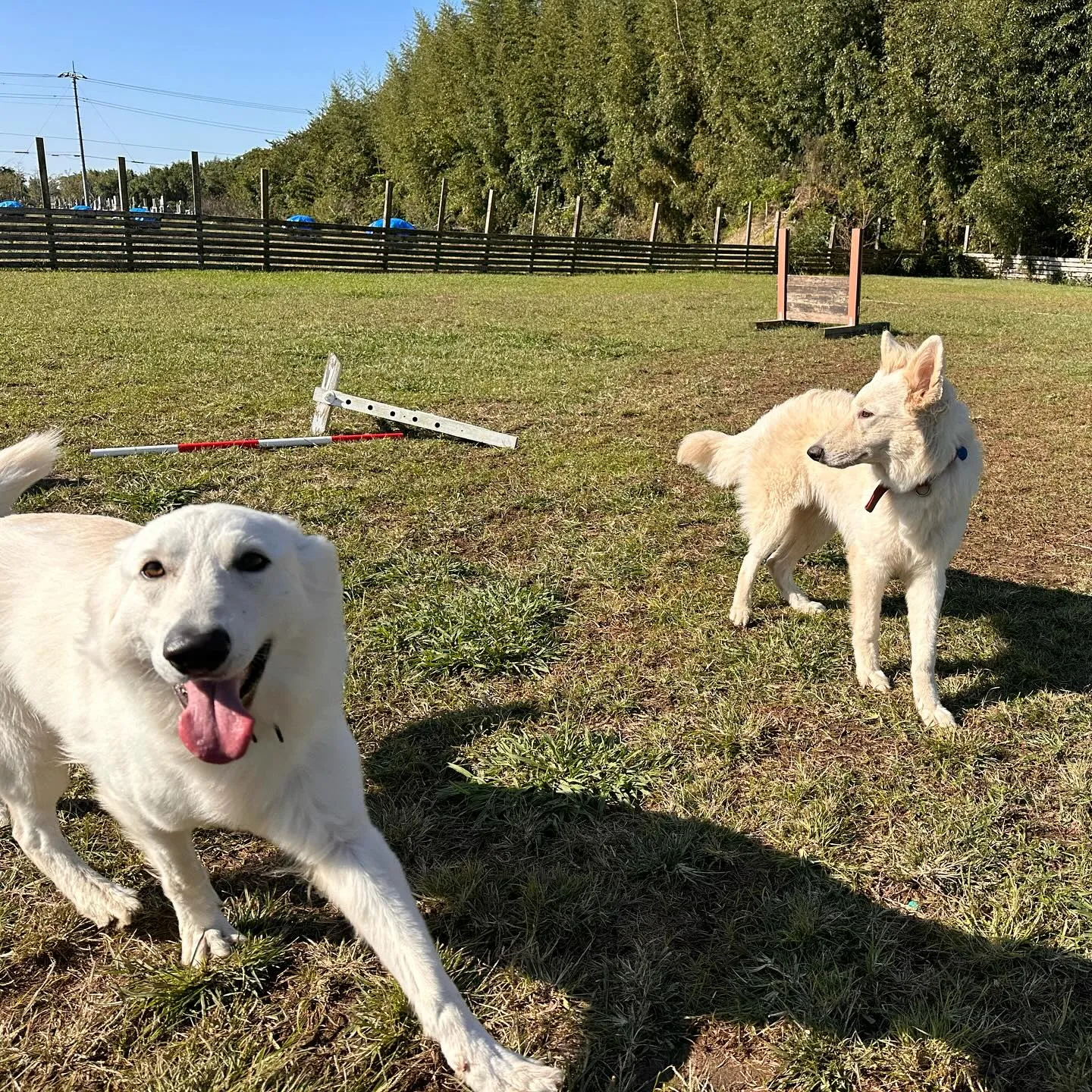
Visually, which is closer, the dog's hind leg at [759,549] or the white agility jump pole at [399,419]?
the dog's hind leg at [759,549]

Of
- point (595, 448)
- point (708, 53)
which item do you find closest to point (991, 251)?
point (708, 53)

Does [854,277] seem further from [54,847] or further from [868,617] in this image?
[54,847]

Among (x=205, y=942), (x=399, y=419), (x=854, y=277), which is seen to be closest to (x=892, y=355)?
(x=205, y=942)

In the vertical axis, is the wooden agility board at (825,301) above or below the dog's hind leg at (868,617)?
above

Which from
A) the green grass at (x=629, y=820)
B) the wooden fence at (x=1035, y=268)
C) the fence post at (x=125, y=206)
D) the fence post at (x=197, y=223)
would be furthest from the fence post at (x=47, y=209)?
the wooden fence at (x=1035, y=268)

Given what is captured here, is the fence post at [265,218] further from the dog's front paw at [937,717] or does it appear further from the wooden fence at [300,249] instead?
the dog's front paw at [937,717]

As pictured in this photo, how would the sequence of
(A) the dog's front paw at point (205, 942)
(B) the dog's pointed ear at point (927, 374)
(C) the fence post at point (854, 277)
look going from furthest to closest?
(C) the fence post at point (854, 277) < (B) the dog's pointed ear at point (927, 374) < (A) the dog's front paw at point (205, 942)

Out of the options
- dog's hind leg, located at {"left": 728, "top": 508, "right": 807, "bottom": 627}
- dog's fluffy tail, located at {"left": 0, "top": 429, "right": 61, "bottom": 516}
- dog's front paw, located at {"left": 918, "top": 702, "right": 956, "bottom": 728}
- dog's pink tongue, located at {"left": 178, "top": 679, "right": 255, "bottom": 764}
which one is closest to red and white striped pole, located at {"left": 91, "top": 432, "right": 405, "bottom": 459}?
dog's fluffy tail, located at {"left": 0, "top": 429, "right": 61, "bottom": 516}

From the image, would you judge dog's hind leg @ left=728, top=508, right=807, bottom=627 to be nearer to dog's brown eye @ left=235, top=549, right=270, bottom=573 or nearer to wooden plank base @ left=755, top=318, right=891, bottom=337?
dog's brown eye @ left=235, top=549, right=270, bottom=573

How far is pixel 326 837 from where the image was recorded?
158 cm

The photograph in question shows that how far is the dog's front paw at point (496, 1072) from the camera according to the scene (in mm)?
1490

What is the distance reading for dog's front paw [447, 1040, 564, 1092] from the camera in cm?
149

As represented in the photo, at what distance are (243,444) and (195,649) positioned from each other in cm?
448

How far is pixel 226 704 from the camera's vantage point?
147 cm
